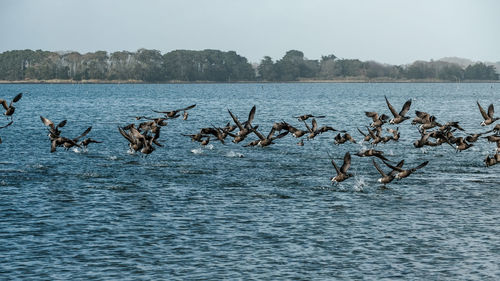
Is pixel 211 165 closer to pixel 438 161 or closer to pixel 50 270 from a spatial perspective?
pixel 438 161

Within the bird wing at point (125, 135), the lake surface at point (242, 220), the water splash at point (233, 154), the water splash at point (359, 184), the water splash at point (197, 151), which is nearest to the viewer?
the lake surface at point (242, 220)

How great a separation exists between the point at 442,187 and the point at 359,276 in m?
17.4

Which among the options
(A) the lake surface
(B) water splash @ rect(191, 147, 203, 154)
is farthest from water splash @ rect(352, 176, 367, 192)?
(B) water splash @ rect(191, 147, 203, 154)

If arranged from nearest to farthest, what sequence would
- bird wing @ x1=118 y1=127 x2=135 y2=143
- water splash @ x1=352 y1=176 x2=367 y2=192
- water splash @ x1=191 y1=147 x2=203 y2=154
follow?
bird wing @ x1=118 y1=127 x2=135 y2=143 → water splash @ x1=352 y1=176 x2=367 y2=192 → water splash @ x1=191 y1=147 x2=203 y2=154

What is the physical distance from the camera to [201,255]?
83.5 feet

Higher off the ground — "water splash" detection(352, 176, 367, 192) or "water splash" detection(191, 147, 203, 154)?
"water splash" detection(352, 176, 367, 192)

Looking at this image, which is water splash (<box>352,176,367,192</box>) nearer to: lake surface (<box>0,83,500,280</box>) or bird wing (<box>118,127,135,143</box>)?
lake surface (<box>0,83,500,280</box>)

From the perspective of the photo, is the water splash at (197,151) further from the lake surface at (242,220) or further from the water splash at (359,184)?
the water splash at (359,184)

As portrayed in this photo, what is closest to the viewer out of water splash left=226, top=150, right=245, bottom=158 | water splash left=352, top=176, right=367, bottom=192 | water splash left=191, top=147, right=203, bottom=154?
water splash left=352, top=176, right=367, bottom=192

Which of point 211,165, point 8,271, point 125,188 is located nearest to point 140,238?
point 8,271

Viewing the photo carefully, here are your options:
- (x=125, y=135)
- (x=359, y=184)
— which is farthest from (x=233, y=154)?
(x=125, y=135)

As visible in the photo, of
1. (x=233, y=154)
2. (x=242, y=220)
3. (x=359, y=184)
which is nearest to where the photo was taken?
(x=242, y=220)

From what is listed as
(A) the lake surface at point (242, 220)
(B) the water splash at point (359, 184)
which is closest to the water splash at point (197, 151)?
(A) the lake surface at point (242, 220)

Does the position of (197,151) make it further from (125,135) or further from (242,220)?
(242,220)
